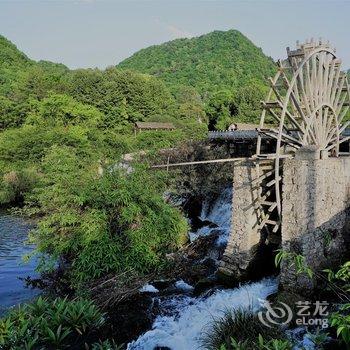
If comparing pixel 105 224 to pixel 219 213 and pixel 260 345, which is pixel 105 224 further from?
pixel 260 345

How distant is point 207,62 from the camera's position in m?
77.8

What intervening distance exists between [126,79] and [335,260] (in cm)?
4517

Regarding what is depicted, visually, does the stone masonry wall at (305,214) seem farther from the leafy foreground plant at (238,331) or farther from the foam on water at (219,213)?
the foam on water at (219,213)

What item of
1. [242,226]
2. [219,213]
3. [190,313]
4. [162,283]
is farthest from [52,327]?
[219,213]

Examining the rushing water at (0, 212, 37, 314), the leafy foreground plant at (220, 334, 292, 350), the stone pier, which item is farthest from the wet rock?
the rushing water at (0, 212, 37, 314)

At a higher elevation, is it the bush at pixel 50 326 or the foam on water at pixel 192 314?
the bush at pixel 50 326

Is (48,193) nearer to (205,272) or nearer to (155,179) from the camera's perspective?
(155,179)

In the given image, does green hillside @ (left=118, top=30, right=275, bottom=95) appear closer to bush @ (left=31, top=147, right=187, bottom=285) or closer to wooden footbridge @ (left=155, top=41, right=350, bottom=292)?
wooden footbridge @ (left=155, top=41, right=350, bottom=292)

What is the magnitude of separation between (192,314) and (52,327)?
281 cm

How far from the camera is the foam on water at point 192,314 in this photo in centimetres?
737

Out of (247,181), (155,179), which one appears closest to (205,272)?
(247,181)

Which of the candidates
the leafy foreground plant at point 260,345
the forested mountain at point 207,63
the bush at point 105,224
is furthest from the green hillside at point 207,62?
the leafy foreground plant at point 260,345

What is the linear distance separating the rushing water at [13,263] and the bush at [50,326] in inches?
143

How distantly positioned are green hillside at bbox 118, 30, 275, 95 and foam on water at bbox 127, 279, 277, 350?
5836 centimetres
